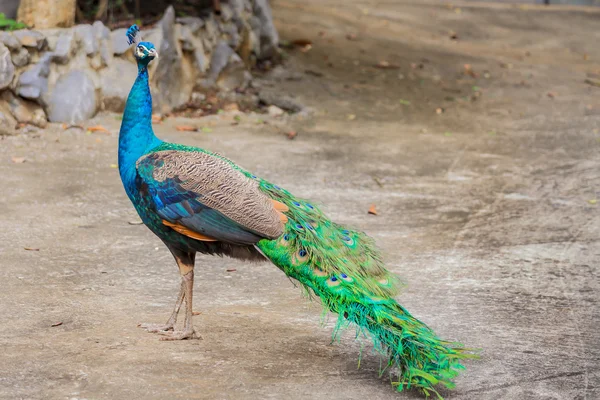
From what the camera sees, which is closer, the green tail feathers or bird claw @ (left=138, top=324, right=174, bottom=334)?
the green tail feathers

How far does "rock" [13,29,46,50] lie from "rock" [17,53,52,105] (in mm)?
151

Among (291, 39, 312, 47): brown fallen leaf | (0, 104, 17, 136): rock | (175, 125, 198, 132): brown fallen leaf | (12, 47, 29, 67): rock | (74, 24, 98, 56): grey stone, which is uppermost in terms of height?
(74, 24, 98, 56): grey stone

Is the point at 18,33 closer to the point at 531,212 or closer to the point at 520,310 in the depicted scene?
the point at 531,212

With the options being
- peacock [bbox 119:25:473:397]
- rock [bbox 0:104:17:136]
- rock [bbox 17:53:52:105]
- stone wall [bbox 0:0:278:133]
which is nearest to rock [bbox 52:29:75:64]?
stone wall [bbox 0:0:278:133]

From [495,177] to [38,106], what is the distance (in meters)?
5.16

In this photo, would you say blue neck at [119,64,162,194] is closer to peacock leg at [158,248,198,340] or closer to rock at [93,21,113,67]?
peacock leg at [158,248,198,340]

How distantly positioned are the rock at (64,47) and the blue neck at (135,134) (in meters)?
5.23

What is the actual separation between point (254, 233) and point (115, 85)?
6193 millimetres

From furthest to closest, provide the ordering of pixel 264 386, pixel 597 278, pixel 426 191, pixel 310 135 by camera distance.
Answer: pixel 310 135 < pixel 426 191 < pixel 597 278 < pixel 264 386

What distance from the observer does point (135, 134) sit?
195 inches

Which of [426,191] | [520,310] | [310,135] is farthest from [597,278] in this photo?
[310,135]

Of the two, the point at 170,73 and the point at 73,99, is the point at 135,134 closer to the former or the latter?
the point at 73,99

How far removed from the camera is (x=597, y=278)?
6.21 meters

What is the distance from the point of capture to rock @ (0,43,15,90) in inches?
367
